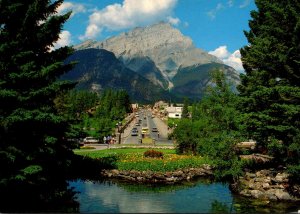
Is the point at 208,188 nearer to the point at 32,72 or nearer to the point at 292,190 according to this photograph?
the point at 292,190

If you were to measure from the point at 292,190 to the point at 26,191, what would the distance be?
1961cm

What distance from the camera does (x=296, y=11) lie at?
3150cm

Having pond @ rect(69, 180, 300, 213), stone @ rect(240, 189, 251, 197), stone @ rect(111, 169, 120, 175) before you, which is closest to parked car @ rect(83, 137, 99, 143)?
stone @ rect(111, 169, 120, 175)

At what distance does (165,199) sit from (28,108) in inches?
501

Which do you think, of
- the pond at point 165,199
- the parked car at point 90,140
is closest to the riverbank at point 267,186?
the pond at point 165,199

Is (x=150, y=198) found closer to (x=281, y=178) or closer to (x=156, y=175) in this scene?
(x=156, y=175)

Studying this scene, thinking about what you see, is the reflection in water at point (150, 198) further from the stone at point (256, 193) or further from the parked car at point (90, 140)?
the parked car at point (90, 140)

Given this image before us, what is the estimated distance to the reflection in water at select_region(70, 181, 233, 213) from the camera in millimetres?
26875

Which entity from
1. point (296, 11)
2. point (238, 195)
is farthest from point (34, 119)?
point (296, 11)

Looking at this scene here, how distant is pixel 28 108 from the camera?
79.1 ft

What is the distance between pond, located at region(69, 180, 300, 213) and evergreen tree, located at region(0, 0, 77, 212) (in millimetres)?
3797

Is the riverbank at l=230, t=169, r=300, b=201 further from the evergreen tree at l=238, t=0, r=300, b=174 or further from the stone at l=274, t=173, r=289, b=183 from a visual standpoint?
the evergreen tree at l=238, t=0, r=300, b=174

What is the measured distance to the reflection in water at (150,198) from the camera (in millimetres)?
26875

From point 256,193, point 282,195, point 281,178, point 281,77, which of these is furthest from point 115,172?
A: point 281,77
